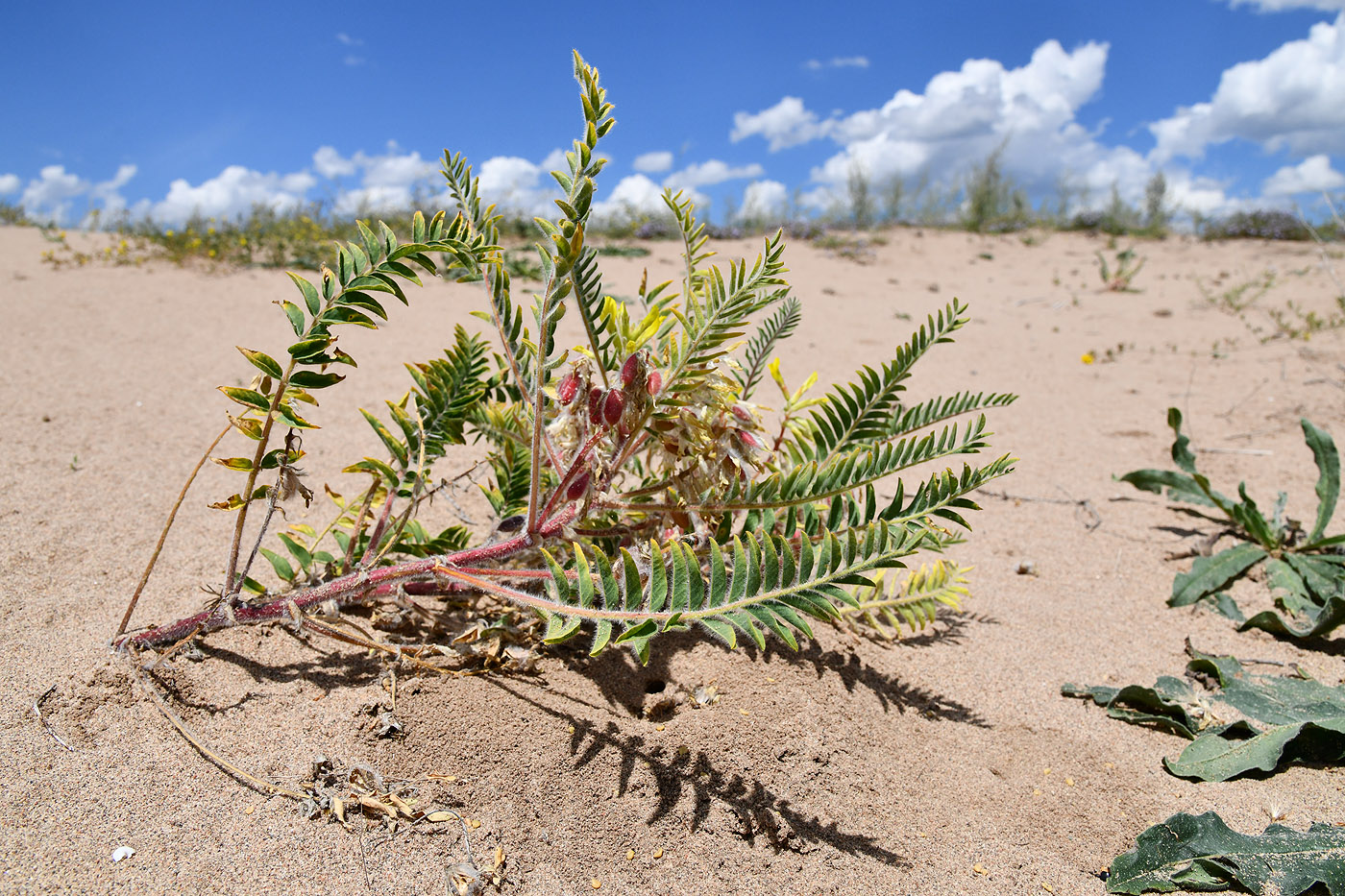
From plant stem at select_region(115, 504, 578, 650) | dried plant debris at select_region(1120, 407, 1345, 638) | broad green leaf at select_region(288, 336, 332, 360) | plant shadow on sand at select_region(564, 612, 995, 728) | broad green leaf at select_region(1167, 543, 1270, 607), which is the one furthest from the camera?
broad green leaf at select_region(1167, 543, 1270, 607)

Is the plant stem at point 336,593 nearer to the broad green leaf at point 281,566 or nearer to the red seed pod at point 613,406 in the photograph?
the broad green leaf at point 281,566

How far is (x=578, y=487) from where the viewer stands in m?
1.36

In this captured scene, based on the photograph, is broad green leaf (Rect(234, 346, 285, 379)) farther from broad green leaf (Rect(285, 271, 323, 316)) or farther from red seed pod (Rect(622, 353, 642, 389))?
red seed pod (Rect(622, 353, 642, 389))

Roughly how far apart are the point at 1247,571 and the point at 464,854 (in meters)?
2.31

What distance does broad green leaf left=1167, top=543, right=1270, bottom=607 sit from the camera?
203cm

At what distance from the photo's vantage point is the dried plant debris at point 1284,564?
6.18 ft

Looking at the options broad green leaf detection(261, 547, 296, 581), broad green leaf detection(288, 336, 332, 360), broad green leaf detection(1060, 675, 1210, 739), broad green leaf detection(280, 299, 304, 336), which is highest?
broad green leaf detection(280, 299, 304, 336)

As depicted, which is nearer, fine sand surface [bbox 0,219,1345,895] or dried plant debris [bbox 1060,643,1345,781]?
fine sand surface [bbox 0,219,1345,895]

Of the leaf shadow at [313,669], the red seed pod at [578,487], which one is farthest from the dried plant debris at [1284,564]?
the leaf shadow at [313,669]

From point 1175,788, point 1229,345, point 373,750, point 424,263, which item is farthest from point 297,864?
point 1229,345

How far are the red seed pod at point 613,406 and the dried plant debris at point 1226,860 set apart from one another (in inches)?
42.4

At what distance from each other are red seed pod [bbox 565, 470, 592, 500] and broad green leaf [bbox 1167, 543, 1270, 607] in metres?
1.71

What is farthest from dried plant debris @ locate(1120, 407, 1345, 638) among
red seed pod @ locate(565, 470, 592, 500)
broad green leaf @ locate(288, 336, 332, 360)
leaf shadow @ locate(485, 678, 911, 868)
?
broad green leaf @ locate(288, 336, 332, 360)

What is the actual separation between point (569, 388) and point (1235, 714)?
155cm
